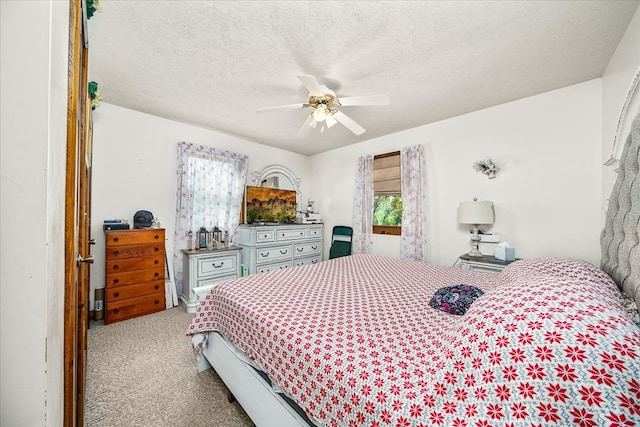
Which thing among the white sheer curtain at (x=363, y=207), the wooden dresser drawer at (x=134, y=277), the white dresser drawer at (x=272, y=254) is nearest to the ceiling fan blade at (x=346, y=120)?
the white sheer curtain at (x=363, y=207)

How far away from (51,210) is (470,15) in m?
2.24

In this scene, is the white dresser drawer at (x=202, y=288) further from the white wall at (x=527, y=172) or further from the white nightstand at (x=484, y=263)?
the white nightstand at (x=484, y=263)

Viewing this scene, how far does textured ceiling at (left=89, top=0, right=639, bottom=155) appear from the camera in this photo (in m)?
1.50

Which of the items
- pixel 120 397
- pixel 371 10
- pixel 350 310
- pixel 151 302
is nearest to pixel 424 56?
pixel 371 10

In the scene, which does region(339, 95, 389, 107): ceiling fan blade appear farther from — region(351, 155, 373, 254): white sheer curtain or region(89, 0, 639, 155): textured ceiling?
region(351, 155, 373, 254): white sheer curtain

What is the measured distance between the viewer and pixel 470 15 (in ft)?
5.00

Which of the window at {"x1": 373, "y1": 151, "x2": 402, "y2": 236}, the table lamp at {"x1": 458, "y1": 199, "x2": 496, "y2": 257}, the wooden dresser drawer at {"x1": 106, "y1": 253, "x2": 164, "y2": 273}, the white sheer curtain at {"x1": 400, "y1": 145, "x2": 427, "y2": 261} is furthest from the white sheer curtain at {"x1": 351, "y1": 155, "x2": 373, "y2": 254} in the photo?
the wooden dresser drawer at {"x1": 106, "y1": 253, "x2": 164, "y2": 273}

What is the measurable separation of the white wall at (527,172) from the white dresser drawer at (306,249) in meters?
2.05

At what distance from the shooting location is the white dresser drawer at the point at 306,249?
4.27 meters

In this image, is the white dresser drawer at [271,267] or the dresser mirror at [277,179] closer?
Result: the white dresser drawer at [271,267]

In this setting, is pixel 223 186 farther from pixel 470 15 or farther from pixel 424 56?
pixel 470 15

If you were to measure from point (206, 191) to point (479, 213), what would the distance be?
3642mm

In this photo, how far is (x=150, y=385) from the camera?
1747 millimetres

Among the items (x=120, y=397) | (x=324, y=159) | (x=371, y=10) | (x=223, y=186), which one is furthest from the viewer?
(x=324, y=159)
